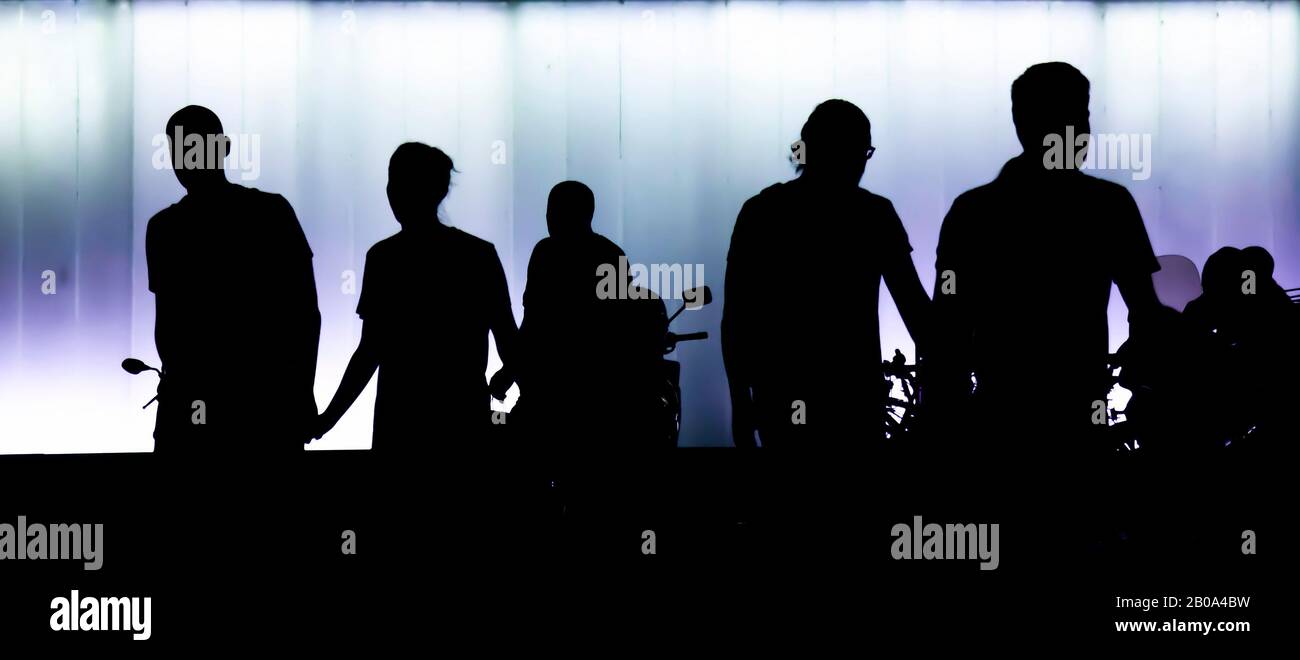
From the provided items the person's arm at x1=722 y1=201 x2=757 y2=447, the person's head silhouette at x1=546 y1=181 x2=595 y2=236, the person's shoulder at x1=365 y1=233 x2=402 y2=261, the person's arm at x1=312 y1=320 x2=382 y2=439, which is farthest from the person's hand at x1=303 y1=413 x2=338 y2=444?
the person's head silhouette at x1=546 y1=181 x2=595 y2=236

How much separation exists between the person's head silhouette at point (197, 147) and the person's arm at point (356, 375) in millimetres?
405

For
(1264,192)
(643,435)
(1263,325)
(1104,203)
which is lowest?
(643,435)

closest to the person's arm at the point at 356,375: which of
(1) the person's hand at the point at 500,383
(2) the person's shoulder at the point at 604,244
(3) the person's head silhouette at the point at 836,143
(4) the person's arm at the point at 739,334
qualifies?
(1) the person's hand at the point at 500,383

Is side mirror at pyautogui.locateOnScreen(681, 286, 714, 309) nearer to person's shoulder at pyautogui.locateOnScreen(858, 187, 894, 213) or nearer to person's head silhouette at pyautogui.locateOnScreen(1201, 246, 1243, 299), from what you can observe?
person's shoulder at pyautogui.locateOnScreen(858, 187, 894, 213)

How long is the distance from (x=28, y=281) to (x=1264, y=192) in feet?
21.0

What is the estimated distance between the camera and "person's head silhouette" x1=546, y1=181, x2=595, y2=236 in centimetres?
275

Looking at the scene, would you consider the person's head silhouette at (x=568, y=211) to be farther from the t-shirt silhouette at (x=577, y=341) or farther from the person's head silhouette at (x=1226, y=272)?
the person's head silhouette at (x=1226, y=272)

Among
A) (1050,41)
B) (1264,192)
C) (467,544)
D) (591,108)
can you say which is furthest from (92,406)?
(1264,192)

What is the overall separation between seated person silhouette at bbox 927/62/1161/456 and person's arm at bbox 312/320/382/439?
3.67 ft

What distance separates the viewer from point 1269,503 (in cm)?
304

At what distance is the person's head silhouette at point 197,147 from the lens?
6.21ft

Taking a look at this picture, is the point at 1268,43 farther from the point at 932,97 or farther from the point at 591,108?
the point at 591,108

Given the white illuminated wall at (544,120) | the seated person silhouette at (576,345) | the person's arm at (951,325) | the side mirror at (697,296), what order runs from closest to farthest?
the person's arm at (951,325) < the seated person silhouette at (576,345) < the side mirror at (697,296) < the white illuminated wall at (544,120)

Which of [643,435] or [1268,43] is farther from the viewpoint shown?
[1268,43]
